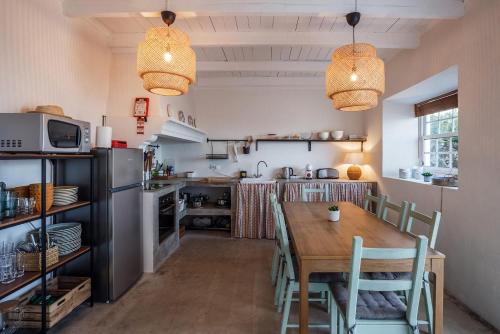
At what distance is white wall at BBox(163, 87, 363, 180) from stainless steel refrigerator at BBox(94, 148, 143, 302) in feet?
7.64

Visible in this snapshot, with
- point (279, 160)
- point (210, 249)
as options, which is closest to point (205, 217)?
point (210, 249)

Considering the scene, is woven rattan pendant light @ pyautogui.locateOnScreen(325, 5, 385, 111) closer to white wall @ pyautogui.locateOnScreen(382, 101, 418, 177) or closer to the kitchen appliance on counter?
white wall @ pyautogui.locateOnScreen(382, 101, 418, 177)

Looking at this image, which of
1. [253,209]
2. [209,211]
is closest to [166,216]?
[209,211]

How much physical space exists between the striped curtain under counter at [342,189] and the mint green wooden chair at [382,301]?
2.65m

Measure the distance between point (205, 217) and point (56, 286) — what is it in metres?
2.54

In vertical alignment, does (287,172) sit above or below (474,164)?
below

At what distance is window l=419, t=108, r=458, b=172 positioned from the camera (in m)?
3.11

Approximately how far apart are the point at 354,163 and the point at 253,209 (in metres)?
1.82

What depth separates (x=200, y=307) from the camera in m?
2.29

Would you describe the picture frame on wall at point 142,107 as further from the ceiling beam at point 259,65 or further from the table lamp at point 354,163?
the table lamp at point 354,163

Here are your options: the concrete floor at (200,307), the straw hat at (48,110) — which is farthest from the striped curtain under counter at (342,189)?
the straw hat at (48,110)

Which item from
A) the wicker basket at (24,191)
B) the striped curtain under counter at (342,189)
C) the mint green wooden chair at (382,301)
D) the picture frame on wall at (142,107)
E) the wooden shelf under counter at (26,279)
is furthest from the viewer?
the striped curtain under counter at (342,189)

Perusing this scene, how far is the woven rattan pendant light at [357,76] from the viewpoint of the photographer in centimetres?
198

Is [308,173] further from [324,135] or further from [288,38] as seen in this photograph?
[288,38]
